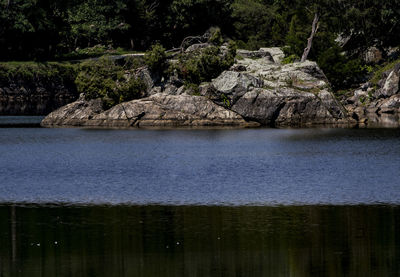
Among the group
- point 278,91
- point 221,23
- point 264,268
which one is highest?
point 221,23

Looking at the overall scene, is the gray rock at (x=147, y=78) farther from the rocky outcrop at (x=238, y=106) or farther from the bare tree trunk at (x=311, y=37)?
the bare tree trunk at (x=311, y=37)

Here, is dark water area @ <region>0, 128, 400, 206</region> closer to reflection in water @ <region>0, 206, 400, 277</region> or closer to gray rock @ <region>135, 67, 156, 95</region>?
reflection in water @ <region>0, 206, 400, 277</region>

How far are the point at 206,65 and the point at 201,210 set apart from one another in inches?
2328

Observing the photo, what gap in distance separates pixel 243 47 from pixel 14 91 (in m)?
A: 38.4

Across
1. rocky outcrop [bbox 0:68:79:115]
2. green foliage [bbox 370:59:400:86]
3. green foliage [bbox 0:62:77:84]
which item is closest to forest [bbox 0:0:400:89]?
green foliage [bbox 370:59:400:86]

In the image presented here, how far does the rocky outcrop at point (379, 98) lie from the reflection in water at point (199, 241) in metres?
71.7

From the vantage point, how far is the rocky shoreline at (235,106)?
8806cm

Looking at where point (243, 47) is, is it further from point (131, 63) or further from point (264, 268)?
point (264, 268)

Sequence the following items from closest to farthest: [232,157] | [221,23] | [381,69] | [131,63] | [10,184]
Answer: [10,184]
[232,157]
[131,63]
[381,69]
[221,23]

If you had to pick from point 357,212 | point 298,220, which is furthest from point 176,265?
point 357,212

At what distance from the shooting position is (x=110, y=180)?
4428 centimetres

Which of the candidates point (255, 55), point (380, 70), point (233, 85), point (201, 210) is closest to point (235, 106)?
point (233, 85)

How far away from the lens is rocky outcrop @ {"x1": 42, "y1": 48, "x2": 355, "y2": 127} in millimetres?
88000

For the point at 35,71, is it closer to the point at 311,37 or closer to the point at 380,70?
the point at 311,37
